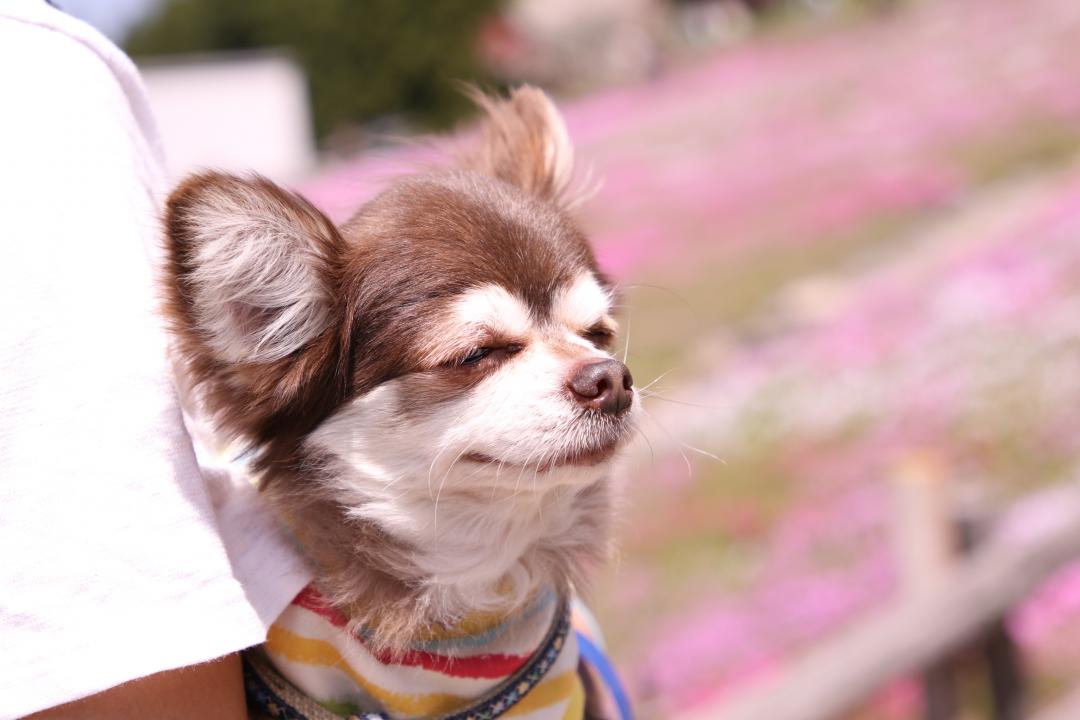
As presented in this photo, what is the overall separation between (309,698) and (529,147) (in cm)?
120

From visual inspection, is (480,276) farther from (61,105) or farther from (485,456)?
(61,105)

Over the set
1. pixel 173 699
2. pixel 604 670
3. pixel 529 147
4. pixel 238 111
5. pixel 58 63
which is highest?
pixel 58 63

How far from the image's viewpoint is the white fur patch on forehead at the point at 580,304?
193 cm

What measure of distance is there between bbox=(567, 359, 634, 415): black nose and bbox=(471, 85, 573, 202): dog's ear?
609 millimetres

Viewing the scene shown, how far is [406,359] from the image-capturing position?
1.82 m

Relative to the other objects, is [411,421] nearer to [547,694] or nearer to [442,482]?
[442,482]

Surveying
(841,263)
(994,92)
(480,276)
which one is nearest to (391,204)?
(480,276)

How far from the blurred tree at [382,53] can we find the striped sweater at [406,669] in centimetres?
2588

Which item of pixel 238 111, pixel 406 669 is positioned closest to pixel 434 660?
pixel 406 669

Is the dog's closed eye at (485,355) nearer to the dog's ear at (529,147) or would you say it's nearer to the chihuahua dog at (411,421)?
the chihuahua dog at (411,421)

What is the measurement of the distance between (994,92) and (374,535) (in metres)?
14.9

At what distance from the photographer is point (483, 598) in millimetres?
1879

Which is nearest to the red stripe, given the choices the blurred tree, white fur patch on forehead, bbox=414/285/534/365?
white fur patch on forehead, bbox=414/285/534/365

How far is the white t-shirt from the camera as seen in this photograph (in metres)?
1.34
